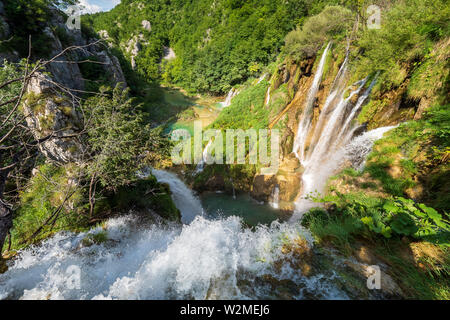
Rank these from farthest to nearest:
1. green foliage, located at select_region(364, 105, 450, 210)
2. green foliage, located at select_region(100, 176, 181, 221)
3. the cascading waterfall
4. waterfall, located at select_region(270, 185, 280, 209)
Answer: waterfall, located at select_region(270, 185, 280, 209) → green foliage, located at select_region(100, 176, 181, 221) → green foliage, located at select_region(364, 105, 450, 210) → the cascading waterfall

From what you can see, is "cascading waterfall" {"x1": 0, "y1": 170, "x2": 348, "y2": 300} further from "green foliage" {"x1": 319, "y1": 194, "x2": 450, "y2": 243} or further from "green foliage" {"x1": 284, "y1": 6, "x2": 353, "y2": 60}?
"green foliage" {"x1": 284, "y1": 6, "x2": 353, "y2": 60}

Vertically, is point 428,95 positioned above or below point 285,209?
above

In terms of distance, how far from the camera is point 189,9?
64.6 m

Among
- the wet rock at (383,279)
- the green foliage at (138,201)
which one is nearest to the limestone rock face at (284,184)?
the green foliage at (138,201)

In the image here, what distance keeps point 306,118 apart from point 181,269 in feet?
36.0

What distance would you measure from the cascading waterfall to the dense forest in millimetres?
28

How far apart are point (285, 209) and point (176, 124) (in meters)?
18.7

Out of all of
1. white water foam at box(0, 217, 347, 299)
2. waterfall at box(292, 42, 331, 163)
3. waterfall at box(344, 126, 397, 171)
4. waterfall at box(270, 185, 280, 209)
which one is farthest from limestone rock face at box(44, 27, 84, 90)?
waterfall at box(344, 126, 397, 171)

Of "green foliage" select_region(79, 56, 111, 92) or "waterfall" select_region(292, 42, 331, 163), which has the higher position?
Result: "green foliage" select_region(79, 56, 111, 92)

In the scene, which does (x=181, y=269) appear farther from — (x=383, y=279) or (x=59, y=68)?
(x=59, y=68)

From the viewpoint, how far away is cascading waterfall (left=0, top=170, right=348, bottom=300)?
215 centimetres
